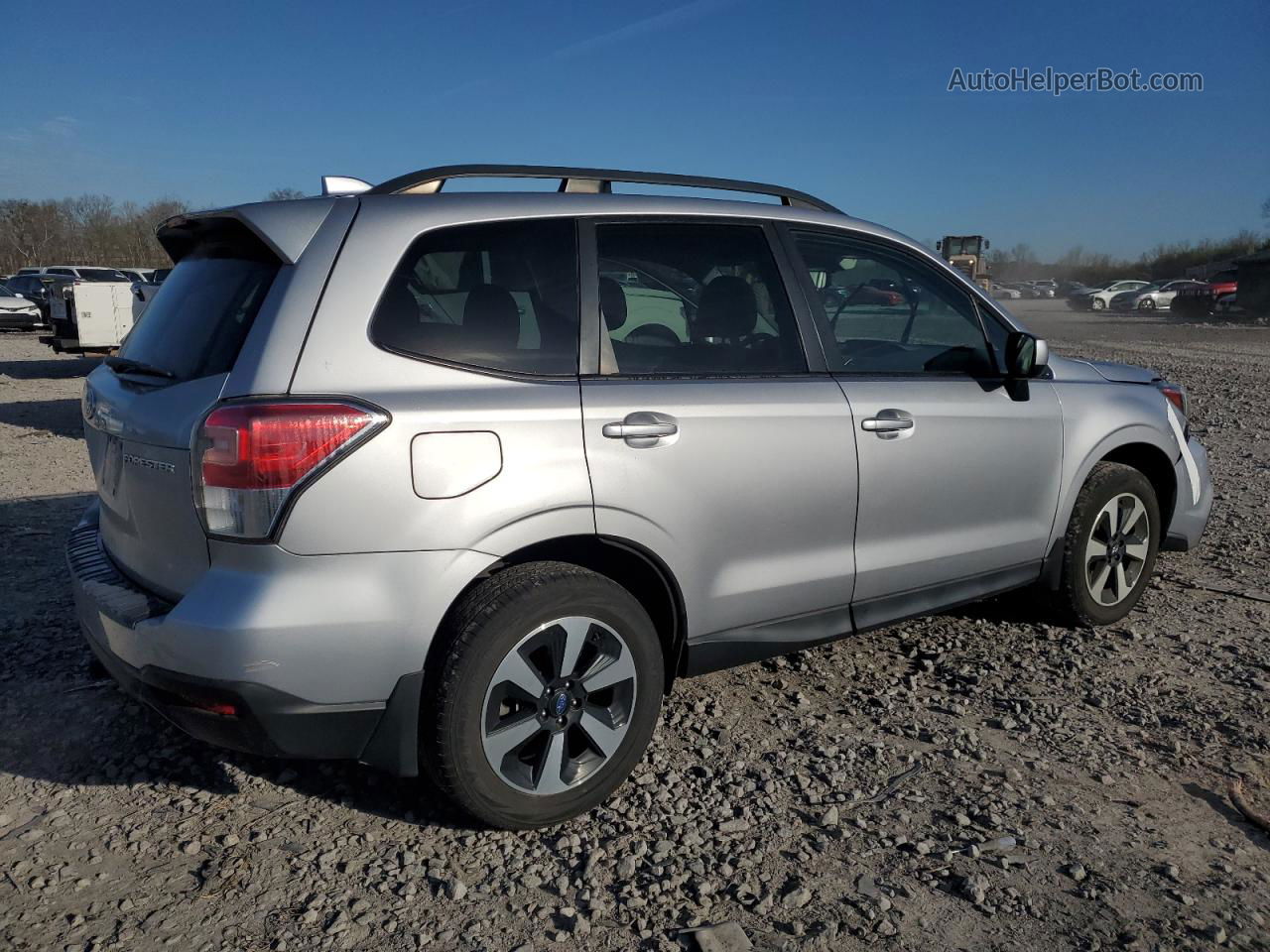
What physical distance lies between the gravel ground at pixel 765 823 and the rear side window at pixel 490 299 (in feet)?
4.59

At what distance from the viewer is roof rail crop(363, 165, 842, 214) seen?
9.71 feet

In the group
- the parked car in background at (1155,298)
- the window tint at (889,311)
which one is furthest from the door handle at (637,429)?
the parked car in background at (1155,298)

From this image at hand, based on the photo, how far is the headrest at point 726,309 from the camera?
3.37 meters

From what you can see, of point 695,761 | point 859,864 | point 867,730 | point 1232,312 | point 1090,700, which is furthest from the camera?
point 1232,312

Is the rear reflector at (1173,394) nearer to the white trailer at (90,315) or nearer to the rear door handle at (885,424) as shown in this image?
the rear door handle at (885,424)

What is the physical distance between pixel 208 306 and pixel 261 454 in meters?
0.69

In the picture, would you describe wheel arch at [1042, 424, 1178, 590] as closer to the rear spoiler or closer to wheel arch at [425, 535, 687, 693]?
wheel arch at [425, 535, 687, 693]

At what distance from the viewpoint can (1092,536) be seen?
14.4 ft

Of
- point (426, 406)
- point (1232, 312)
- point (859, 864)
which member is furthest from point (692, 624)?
point (1232, 312)

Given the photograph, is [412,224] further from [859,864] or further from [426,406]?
[859,864]

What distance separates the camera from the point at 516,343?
9.50 ft

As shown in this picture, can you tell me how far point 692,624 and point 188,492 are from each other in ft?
4.98

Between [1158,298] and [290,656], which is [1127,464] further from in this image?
[1158,298]

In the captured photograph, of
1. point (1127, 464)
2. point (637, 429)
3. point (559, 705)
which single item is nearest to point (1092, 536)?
point (1127, 464)
